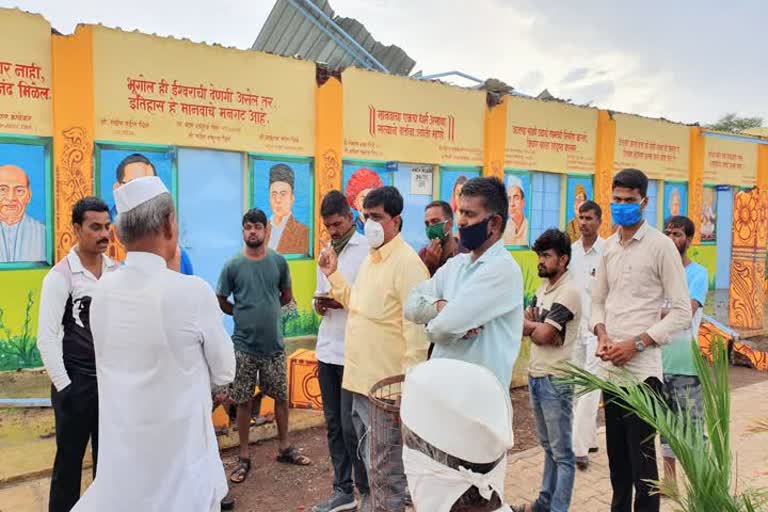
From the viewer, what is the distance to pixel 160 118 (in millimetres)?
5773

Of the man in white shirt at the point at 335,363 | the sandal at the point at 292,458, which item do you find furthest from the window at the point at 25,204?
the man in white shirt at the point at 335,363

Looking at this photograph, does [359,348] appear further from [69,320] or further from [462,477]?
[462,477]

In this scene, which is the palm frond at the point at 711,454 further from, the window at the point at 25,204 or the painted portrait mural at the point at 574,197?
the painted portrait mural at the point at 574,197

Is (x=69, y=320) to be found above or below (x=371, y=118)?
below

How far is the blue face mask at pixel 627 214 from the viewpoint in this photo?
316 cm

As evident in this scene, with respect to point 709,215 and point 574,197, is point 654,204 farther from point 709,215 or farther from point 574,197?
point 574,197

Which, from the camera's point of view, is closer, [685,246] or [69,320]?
[69,320]

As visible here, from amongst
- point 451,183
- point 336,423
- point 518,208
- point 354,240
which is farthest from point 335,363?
point 518,208

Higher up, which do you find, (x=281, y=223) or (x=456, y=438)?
(x=281, y=223)

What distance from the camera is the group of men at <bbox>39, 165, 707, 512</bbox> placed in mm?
1611

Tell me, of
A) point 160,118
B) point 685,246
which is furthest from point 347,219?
point 160,118

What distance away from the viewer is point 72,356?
3131mm

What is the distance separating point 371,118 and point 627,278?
4668 millimetres

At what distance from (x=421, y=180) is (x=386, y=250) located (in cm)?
464
